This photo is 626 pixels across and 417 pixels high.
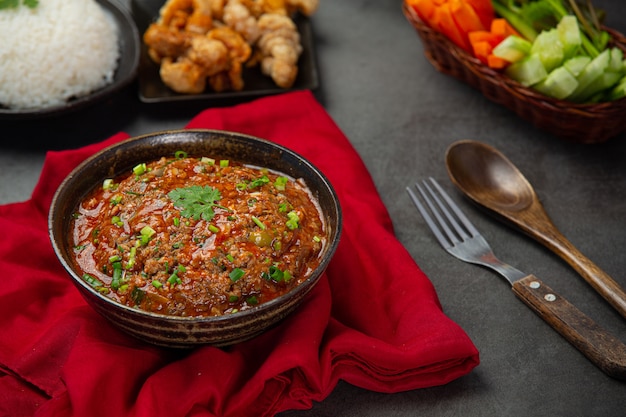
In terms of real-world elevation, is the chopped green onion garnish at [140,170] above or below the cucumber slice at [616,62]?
below

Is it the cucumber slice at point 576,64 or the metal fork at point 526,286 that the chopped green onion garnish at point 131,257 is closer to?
the metal fork at point 526,286

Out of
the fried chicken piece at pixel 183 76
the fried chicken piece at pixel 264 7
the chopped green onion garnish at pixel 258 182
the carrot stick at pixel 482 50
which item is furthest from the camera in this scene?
the fried chicken piece at pixel 264 7

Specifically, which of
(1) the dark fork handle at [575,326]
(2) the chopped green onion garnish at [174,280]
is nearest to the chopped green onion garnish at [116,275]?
(2) the chopped green onion garnish at [174,280]

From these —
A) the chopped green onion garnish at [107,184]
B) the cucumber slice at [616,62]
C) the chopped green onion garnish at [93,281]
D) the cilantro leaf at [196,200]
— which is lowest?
the chopped green onion garnish at [93,281]

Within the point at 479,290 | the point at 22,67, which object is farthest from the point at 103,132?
the point at 479,290

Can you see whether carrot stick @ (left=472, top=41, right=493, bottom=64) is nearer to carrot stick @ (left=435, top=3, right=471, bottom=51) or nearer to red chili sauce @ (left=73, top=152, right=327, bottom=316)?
carrot stick @ (left=435, top=3, right=471, bottom=51)

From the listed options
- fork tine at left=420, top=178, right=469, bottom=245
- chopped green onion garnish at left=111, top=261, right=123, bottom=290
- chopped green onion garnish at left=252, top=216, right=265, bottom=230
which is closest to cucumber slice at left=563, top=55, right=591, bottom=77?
fork tine at left=420, top=178, right=469, bottom=245

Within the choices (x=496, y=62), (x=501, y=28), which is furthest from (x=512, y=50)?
(x=501, y=28)
